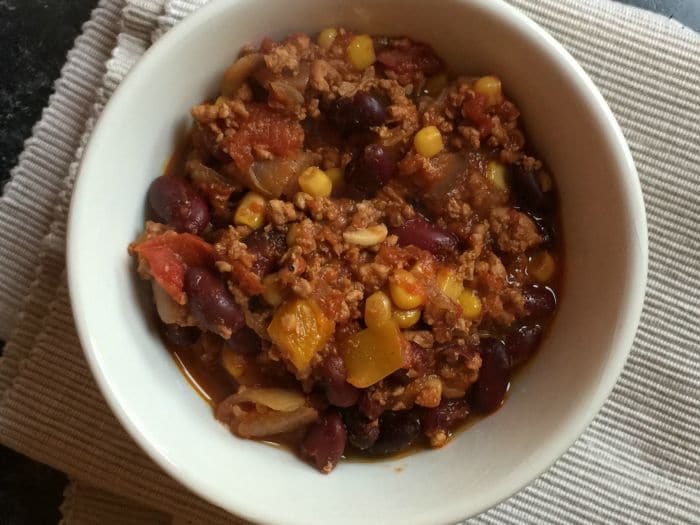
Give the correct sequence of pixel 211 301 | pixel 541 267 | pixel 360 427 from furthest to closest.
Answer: pixel 541 267
pixel 360 427
pixel 211 301

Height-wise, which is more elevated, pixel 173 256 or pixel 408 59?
pixel 408 59

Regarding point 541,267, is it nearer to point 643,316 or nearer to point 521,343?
point 521,343

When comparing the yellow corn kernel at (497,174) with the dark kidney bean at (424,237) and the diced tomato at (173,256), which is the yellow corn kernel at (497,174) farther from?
the diced tomato at (173,256)

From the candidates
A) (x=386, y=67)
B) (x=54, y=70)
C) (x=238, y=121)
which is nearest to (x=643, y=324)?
(x=386, y=67)

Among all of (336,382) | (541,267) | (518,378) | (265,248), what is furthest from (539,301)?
(265,248)

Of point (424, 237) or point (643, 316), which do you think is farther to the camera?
point (643, 316)

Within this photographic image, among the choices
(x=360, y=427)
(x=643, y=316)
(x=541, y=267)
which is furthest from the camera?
(x=643, y=316)

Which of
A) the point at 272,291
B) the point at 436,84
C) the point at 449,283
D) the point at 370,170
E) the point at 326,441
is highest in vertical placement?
the point at 436,84

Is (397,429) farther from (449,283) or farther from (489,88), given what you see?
(489,88)
